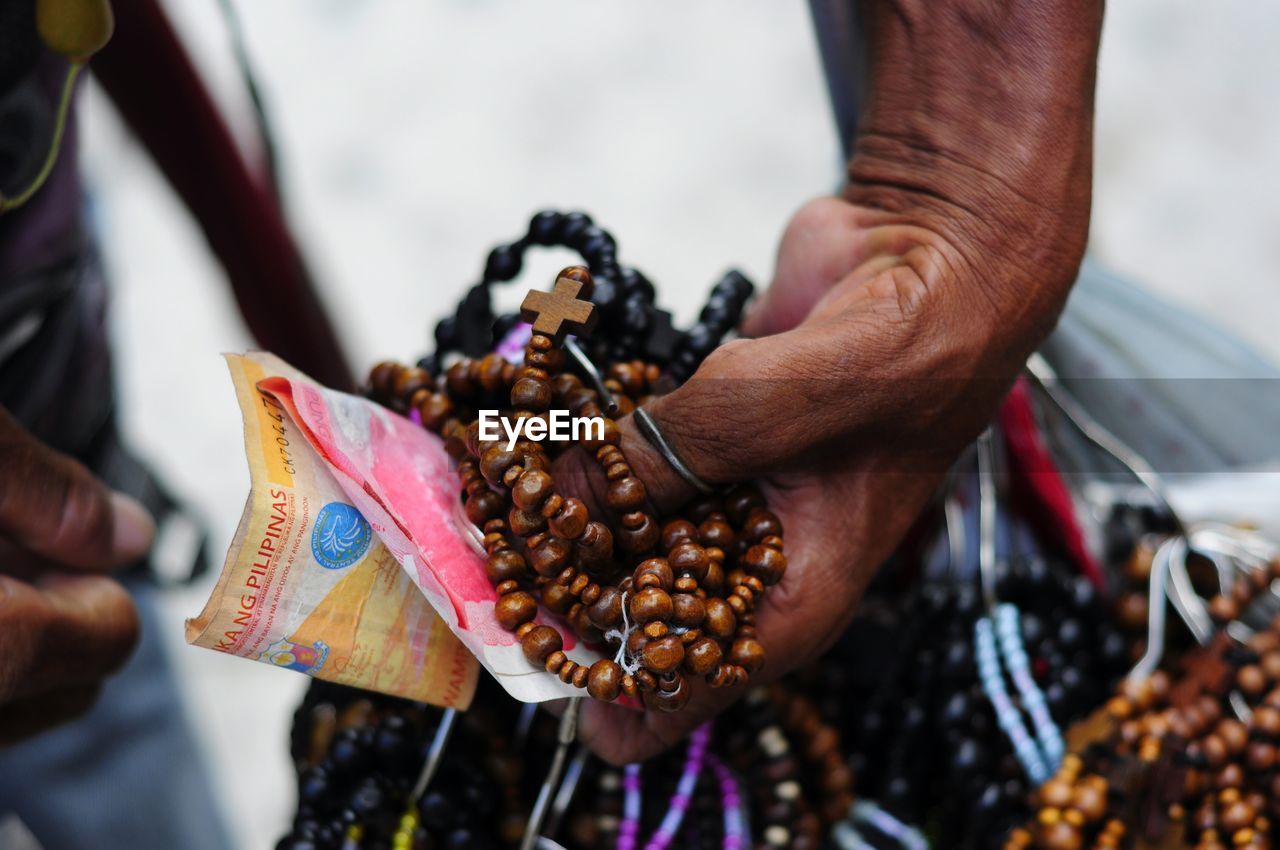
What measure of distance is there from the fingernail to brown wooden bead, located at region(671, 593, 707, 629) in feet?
1.53

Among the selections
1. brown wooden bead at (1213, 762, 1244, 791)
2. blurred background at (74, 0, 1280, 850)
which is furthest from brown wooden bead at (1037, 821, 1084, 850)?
blurred background at (74, 0, 1280, 850)

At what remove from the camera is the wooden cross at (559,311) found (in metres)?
0.49

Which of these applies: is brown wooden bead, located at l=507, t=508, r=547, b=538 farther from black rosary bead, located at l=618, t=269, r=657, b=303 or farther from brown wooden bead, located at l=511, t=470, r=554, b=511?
black rosary bead, located at l=618, t=269, r=657, b=303

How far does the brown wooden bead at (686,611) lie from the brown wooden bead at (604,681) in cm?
4

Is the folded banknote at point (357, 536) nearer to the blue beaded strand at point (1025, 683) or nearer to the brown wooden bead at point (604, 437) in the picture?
the brown wooden bead at point (604, 437)

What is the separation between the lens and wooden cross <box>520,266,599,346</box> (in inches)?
19.2

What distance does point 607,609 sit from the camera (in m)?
0.47

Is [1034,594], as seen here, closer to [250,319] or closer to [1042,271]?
[1042,271]

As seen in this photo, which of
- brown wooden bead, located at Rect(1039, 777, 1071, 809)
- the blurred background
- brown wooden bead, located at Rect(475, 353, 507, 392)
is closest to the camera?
brown wooden bead, located at Rect(475, 353, 507, 392)

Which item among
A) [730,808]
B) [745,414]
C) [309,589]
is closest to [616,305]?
[745,414]

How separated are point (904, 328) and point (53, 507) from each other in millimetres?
531

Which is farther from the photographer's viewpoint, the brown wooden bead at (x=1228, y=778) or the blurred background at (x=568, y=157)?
the blurred background at (x=568, y=157)

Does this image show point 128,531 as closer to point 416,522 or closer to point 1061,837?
point 416,522

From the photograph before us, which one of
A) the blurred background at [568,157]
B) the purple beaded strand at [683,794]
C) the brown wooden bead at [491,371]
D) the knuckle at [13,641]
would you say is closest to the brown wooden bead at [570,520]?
the brown wooden bead at [491,371]
